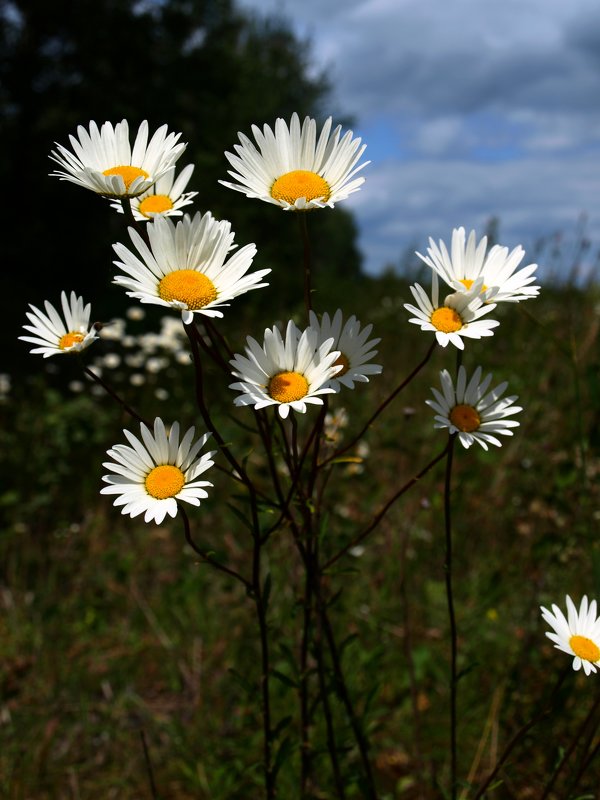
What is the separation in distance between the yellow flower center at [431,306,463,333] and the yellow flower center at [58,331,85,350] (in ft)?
1.99

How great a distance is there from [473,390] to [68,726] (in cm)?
183

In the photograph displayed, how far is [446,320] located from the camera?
3.88 ft

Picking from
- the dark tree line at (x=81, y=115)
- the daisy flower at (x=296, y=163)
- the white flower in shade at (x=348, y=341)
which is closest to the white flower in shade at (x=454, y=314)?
the white flower in shade at (x=348, y=341)

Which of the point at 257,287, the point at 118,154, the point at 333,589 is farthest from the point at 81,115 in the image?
the point at 257,287

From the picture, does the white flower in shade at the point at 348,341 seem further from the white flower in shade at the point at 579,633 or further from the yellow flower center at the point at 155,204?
the white flower in shade at the point at 579,633

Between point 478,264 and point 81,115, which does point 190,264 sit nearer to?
point 478,264

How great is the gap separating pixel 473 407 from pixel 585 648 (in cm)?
44

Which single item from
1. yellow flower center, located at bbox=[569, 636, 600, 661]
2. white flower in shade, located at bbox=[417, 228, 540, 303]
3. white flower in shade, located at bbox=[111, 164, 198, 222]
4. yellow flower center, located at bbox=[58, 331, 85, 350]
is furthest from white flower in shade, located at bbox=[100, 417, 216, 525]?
yellow flower center, located at bbox=[569, 636, 600, 661]

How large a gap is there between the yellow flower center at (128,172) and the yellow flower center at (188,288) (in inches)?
8.2

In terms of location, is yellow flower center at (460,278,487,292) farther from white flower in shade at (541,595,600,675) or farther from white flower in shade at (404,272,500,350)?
white flower in shade at (541,595,600,675)

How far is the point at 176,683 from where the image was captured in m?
2.54

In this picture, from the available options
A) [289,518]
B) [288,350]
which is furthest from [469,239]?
[289,518]

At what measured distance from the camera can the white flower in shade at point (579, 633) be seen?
1.17 m

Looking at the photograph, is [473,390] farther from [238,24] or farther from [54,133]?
[238,24]
